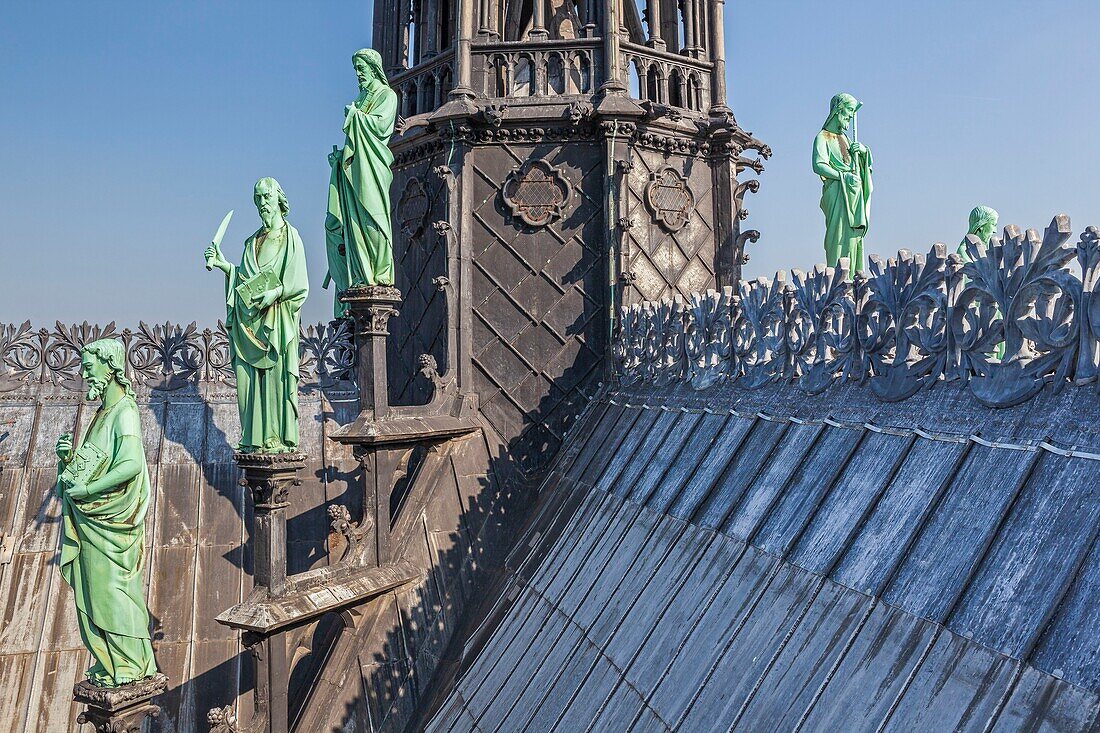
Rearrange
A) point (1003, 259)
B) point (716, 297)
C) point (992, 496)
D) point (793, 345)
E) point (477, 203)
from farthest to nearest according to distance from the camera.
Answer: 1. point (477, 203)
2. point (716, 297)
3. point (793, 345)
4. point (1003, 259)
5. point (992, 496)

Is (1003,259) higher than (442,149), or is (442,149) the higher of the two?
(442,149)

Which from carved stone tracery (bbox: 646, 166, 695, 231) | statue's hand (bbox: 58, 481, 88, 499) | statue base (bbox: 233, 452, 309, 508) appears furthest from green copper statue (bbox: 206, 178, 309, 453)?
carved stone tracery (bbox: 646, 166, 695, 231)

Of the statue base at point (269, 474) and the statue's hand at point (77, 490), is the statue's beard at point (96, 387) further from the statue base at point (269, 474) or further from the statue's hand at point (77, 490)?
the statue base at point (269, 474)

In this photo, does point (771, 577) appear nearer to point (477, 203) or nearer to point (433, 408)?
point (433, 408)

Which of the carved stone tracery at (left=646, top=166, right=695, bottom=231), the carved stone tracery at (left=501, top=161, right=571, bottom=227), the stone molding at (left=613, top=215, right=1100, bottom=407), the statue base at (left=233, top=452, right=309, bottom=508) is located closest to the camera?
the stone molding at (left=613, top=215, right=1100, bottom=407)

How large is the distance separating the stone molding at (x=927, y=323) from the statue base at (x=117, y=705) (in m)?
6.35

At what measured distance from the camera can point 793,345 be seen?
7.15 m

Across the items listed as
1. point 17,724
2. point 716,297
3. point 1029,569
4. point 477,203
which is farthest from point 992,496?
point 17,724

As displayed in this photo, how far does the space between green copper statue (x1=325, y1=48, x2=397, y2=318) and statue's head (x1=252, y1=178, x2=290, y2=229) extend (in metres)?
0.85

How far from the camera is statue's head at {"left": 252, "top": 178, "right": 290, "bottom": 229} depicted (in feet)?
32.0

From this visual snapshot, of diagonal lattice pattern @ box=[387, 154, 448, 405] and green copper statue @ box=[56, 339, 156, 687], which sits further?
diagonal lattice pattern @ box=[387, 154, 448, 405]

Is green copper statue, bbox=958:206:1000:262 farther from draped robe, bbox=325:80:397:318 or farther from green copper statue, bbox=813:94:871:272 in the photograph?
draped robe, bbox=325:80:397:318

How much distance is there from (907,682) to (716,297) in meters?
5.17

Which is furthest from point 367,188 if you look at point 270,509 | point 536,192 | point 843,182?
point 843,182
